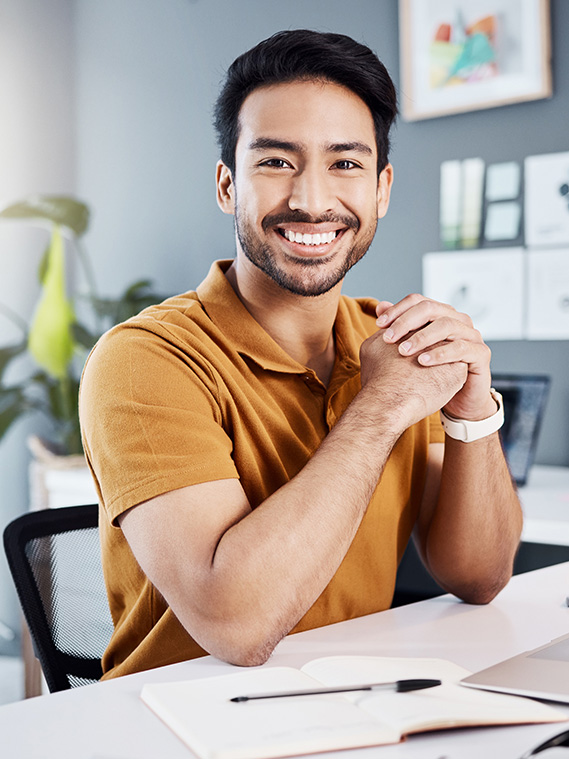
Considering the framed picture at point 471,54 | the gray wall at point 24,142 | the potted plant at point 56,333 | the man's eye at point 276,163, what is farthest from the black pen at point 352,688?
the gray wall at point 24,142

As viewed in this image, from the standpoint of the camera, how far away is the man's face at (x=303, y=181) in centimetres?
130

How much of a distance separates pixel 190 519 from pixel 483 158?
6.12ft

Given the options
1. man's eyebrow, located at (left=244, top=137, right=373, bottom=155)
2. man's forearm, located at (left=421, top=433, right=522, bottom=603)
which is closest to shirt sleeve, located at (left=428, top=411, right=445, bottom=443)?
man's forearm, located at (left=421, top=433, right=522, bottom=603)

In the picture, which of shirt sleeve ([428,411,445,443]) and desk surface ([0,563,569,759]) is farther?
shirt sleeve ([428,411,445,443])

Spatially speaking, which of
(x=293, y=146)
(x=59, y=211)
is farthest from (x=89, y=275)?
(x=293, y=146)

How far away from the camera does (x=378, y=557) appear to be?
1314 millimetres

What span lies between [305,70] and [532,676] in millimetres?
913

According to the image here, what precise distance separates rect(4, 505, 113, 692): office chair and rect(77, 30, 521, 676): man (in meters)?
0.06

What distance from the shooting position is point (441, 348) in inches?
47.5

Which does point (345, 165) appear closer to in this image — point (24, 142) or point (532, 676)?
point (532, 676)

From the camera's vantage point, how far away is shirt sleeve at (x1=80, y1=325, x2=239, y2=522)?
102 cm

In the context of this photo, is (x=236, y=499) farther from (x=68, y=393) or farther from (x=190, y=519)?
(x=68, y=393)

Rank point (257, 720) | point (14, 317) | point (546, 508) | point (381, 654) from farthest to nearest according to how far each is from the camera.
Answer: point (14, 317) < point (546, 508) < point (381, 654) < point (257, 720)

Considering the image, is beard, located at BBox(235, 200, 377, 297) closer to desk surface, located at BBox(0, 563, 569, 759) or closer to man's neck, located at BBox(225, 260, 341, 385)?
man's neck, located at BBox(225, 260, 341, 385)
